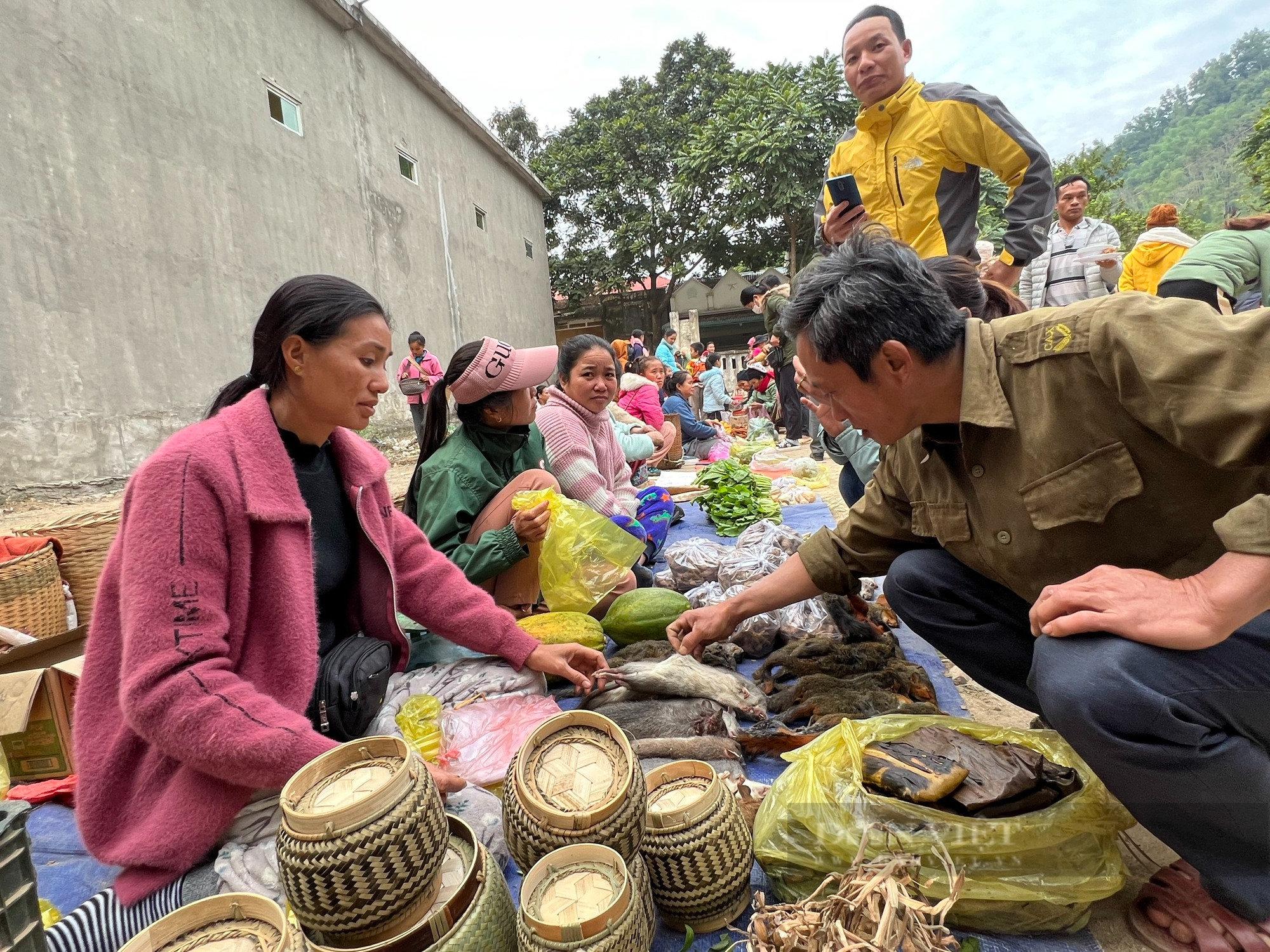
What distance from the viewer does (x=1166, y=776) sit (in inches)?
52.5

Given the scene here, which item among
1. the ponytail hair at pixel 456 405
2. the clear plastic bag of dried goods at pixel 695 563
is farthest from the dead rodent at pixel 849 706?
the ponytail hair at pixel 456 405

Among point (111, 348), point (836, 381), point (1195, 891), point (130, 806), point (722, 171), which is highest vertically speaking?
point (722, 171)

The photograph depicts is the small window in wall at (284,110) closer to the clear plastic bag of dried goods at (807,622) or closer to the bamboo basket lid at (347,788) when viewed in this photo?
the clear plastic bag of dried goods at (807,622)

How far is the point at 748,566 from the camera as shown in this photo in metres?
3.78

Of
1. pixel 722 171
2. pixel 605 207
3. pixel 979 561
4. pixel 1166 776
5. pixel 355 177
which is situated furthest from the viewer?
pixel 605 207

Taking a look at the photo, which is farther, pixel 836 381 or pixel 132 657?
pixel 836 381

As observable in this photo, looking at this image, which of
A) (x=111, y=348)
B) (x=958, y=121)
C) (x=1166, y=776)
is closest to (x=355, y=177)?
(x=111, y=348)

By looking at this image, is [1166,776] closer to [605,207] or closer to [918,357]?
[918,357]

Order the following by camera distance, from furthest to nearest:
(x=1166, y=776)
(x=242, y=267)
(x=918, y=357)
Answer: (x=242, y=267), (x=918, y=357), (x=1166, y=776)

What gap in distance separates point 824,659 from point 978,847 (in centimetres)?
126

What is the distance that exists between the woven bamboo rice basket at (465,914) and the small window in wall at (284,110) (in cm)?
1147

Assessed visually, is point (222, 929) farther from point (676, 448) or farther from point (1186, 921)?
point (676, 448)

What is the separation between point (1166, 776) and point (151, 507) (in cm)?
225

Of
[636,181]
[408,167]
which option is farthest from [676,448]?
[636,181]
